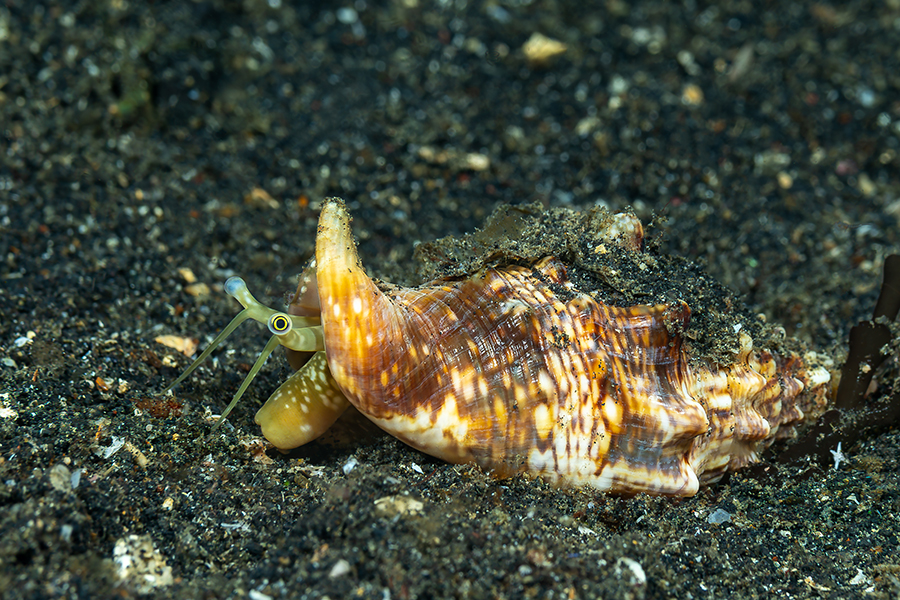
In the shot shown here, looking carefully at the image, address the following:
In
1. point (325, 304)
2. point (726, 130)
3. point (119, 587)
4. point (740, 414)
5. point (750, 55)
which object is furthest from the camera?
point (750, 55)

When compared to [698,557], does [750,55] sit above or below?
above

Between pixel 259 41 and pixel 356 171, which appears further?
pixel 259 41

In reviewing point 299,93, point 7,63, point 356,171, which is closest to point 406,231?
point 356,171

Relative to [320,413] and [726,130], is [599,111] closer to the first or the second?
[726,130]

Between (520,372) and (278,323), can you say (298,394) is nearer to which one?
(278,323)

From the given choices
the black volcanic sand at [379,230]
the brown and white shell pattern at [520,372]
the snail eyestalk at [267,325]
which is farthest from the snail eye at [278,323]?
the black volcanic sand at [379,230]

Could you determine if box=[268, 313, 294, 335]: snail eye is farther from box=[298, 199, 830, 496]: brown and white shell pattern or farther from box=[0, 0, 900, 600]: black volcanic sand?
box=[0, 0, 900, 600]: black volcanic sand
